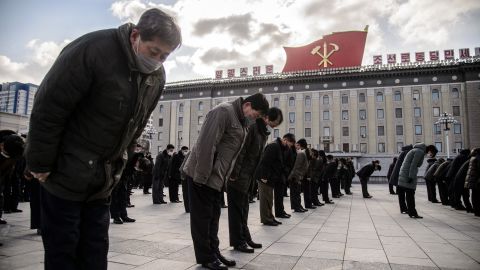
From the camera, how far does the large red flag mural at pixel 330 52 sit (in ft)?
166

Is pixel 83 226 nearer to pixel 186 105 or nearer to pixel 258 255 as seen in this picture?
pixel 258 255

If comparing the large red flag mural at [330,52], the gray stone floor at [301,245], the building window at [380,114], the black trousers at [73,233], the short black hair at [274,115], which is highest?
the large red flag mural at [330,52]

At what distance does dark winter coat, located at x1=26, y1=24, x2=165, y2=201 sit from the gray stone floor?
187 cm

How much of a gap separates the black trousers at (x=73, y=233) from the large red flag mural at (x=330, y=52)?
52589mm

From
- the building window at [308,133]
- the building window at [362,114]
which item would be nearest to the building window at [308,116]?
the building window at [308,133]

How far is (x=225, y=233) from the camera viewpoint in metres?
5.88

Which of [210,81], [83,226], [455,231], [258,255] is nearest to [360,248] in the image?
[258,255]

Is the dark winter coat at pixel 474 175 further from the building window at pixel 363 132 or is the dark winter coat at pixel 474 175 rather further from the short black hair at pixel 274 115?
the building window at pixel 363 132

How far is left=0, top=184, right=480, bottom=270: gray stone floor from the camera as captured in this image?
389cm

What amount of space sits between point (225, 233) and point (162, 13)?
15.3 ft

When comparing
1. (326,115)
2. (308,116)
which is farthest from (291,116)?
(326,115)

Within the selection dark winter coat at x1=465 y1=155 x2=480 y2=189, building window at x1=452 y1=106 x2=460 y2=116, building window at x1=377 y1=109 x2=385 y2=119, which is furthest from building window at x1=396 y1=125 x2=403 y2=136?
dark winter coat at x1=465 y1=155 x2=480 y2=189

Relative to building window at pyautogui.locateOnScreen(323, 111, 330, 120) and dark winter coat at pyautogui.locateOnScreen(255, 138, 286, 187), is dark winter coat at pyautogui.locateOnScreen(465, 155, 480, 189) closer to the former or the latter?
dark winter coat at pyautogui.locateOnScreen(255, 138, 286, 187)

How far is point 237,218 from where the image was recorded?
182 inches
